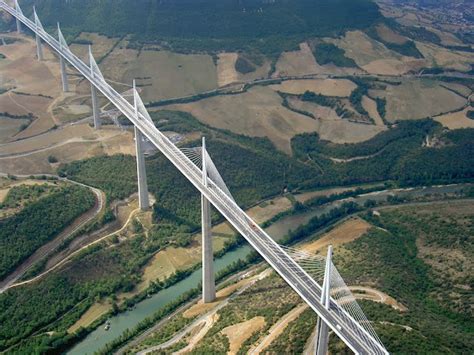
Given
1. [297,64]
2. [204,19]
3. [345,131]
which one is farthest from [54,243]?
[204,19]

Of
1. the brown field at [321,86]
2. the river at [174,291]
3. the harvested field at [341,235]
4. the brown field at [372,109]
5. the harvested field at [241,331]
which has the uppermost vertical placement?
the brown field at [321,86]

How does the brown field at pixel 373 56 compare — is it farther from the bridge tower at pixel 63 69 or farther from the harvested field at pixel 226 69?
the bridge tower at pixel 63 69

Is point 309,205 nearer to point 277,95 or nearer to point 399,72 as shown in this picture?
point 277,95

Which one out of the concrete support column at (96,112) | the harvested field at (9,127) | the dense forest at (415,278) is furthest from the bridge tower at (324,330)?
the harvested field at (9,127)

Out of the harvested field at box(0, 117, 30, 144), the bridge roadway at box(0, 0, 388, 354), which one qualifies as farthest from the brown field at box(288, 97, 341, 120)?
the harvested field at box(0, 117, 30, 144)

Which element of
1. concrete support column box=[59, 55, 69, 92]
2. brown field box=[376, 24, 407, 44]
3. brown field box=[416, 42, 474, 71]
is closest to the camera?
concrete support column box=[59, 55, 69, 92]

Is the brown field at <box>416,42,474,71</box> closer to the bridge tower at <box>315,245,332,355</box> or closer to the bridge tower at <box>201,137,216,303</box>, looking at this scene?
the bridge tower at <box>201,137,216,303</box>

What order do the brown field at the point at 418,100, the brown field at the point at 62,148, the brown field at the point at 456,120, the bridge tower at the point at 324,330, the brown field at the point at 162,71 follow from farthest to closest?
the brown field at the point at 162,71 → the brown field at the point at 418,100 → the brown field at the point at 456,120 → the brown field at the point at 62,148 → the bridge tower at the point at 324,330
